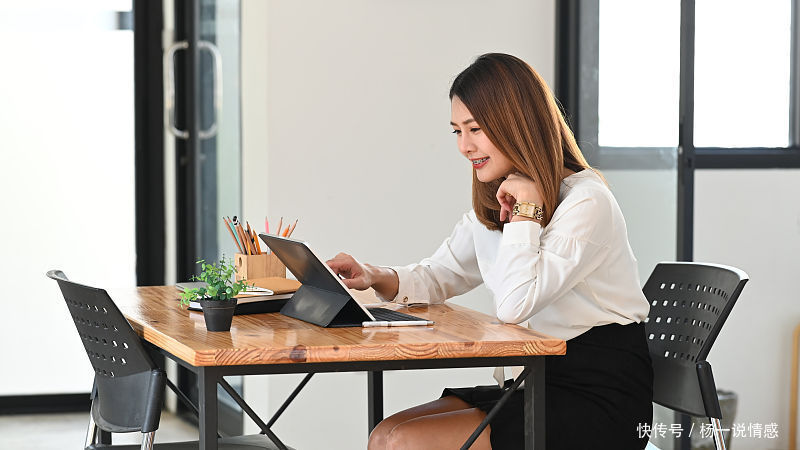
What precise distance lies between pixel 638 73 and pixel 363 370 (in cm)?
204

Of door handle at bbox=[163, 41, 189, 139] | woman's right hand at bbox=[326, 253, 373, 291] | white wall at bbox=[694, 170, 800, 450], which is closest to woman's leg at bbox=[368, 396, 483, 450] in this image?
woman's right hand at bbox=[326, 253, 373, 291]

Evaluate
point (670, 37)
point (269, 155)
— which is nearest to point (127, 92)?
point (269, 155)

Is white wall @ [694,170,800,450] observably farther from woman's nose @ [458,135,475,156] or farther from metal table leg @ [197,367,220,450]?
metal table leg @ [197,367,220,450]

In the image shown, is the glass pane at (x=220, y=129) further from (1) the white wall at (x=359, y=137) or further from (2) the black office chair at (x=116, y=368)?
(2) the black office chair at (x=116, y=368)

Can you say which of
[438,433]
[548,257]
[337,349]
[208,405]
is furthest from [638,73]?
[208,405]

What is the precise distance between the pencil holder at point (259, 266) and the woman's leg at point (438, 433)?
52cm

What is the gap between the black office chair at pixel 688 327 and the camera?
2217 mm

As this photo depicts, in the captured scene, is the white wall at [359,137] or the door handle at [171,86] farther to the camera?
the door handle at [171,86]

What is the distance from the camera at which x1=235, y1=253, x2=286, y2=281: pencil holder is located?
2.31 metres

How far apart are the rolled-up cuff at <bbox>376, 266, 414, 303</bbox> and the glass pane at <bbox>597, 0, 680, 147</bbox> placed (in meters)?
1.26

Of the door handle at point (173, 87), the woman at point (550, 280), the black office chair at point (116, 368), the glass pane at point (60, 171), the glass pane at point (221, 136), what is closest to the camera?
the black office chair at point (116, 368)

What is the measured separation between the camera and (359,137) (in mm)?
3479

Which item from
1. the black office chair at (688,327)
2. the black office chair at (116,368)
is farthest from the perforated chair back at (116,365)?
the black office chair at (688,327)

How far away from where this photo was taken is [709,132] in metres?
3.66
